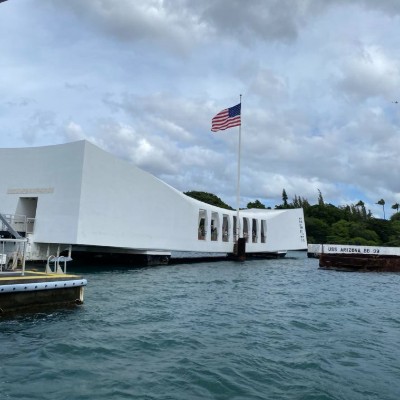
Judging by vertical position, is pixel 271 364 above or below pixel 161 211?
below

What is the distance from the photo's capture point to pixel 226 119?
31359 millimetres

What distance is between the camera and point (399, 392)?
17.7ft

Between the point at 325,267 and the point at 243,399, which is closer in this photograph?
the point at 243,399

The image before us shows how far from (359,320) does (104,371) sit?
6.79 meters

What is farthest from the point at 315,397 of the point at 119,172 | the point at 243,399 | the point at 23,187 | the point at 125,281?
the point at 23,187

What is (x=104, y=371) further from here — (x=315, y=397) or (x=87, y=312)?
(x=87, y=312)

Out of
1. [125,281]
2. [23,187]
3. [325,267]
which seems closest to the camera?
[125,281]

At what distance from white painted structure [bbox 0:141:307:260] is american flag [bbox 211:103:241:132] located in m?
6.24

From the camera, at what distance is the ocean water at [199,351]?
520cm

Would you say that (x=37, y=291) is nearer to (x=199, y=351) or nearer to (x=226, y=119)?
(x=199, y=351)

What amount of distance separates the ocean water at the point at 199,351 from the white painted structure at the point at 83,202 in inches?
410

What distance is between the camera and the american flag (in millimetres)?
30984

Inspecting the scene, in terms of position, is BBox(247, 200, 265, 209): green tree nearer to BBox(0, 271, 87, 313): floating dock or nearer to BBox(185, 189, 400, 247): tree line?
BBox(185, 189, 400, 247): tree line

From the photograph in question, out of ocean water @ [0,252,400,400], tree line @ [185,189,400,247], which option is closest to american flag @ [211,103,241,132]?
ocean water @ [0,252,400,400]
